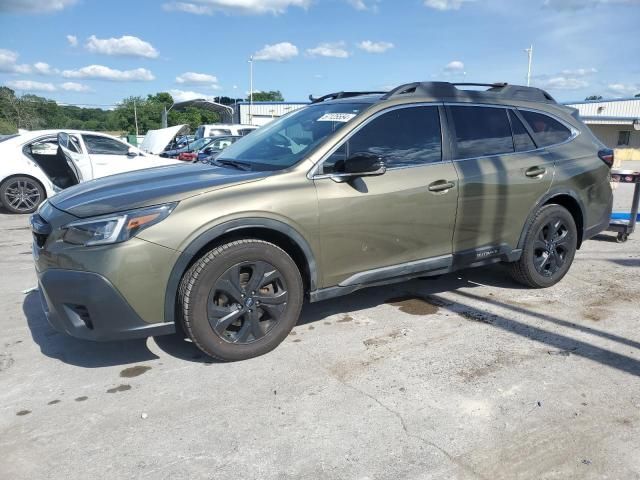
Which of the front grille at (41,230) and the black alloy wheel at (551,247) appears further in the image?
the black alloy wheel at (551,247)

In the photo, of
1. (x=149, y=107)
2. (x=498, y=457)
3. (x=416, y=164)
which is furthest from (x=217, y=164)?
(x=149, y=107)

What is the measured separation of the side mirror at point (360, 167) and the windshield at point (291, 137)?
11.2 inches

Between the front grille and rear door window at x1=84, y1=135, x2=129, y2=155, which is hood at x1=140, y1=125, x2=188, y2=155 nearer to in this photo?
rear door window at x1=84, y1=135, x2=129, y2=155

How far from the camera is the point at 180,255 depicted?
10.2ft

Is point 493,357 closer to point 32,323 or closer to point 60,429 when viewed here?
point 60,429

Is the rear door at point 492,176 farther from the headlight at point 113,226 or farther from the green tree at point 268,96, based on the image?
the green tree at point 268,96

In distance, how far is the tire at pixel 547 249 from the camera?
4.75 m

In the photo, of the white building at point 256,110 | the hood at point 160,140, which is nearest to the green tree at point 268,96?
the white building at point 256,110

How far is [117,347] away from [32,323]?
1.00 m

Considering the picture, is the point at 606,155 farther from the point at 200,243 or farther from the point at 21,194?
the point at 21,194

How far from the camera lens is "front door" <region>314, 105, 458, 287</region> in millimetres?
3621

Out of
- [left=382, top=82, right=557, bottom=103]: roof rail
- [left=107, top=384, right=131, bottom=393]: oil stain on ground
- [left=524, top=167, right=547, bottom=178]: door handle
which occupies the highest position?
[left=382, top=82, right=557, bottom=103]: roof rail

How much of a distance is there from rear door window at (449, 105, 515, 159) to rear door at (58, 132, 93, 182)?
7.39 meters

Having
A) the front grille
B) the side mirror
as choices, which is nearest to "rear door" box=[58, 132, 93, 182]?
the front grille
